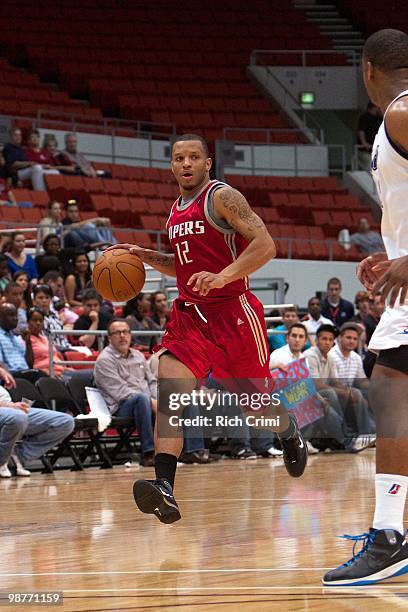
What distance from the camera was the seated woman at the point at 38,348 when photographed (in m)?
10.0

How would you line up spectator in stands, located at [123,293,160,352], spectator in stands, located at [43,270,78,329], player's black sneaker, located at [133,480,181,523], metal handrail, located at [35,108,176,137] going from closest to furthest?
1. player's black sneaker, located at [133,480,181,523]
2. spectator in stands, located at [123,293,160,352]
3. spectator in stands, located at [43,270,78,329]
4. metal handrail, located at [35,108,176,137]

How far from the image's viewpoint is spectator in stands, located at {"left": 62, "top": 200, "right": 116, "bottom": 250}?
1395cm

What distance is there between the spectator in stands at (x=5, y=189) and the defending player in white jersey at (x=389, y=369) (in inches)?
491

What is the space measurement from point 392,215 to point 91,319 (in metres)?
7.79

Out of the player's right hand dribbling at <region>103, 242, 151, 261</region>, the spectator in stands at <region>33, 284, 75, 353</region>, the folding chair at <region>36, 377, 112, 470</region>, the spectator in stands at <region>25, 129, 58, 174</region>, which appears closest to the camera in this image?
the player's right hand dribbling at <region>103, 242, 151, 261</region>

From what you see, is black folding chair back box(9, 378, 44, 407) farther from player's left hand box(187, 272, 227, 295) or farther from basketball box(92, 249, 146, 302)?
player's left hand box(187, 272, 227, 295)

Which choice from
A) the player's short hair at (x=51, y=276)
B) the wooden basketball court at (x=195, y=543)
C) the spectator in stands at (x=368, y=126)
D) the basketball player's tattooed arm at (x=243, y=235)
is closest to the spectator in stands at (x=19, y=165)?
the player's short hair at (x=51, y=276)

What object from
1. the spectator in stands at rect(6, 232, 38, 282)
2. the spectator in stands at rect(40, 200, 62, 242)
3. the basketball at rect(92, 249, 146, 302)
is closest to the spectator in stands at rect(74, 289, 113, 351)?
the spectator in stands at rect(6, 232, 38, 282)

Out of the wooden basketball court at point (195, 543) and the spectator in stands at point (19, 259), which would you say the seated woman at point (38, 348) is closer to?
the wooden basketball court at point (195, 543)

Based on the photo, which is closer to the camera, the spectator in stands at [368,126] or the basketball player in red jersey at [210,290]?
the basketball player in red jersey at [210,290]

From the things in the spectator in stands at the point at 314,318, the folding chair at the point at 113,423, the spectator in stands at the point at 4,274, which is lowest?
the folding chair at the point at 113,423

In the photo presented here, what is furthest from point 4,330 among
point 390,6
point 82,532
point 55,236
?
point 390,6

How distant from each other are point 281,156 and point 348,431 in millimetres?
12174

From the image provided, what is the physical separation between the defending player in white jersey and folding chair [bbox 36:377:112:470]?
18.5 ft
